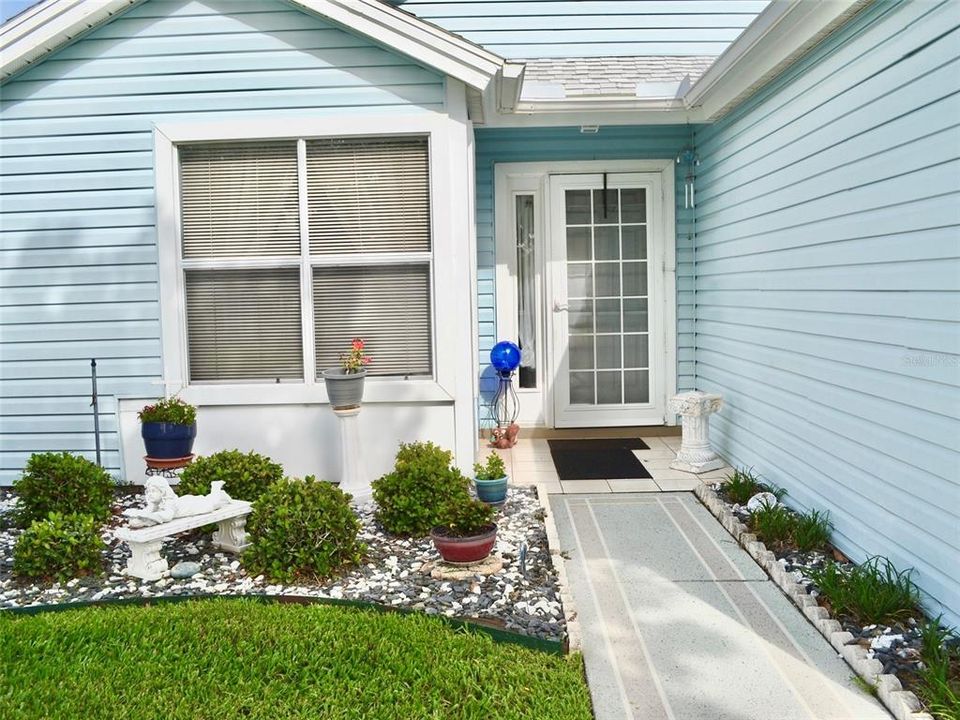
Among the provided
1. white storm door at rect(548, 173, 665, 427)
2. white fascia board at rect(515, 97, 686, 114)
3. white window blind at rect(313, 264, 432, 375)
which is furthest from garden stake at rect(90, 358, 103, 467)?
white storm door at rect(548, 173, 665, 427)

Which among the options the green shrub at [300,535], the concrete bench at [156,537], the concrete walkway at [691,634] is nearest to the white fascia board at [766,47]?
the concrete walkway at [691,634]

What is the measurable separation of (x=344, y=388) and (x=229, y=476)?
Answer: 82 cm

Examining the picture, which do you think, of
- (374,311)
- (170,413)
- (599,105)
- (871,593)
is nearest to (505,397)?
Result: (374,311)

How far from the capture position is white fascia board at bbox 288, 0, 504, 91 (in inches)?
191

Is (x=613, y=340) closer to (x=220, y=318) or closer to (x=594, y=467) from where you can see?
(x=594, y=467)

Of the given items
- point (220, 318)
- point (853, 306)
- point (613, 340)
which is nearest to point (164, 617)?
point (220, 318)

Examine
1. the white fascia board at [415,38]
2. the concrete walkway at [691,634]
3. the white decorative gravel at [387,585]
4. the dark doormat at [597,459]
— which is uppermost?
the white fascia board at [415,38]

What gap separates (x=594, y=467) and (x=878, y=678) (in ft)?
10.9

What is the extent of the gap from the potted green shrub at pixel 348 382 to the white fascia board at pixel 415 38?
69.8 inches

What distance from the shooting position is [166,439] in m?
4.92

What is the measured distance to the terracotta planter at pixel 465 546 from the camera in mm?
3859

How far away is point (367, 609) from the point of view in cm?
342

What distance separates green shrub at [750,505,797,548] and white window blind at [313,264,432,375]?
2262mm

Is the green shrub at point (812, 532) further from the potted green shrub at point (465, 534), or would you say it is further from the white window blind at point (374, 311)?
the white window blind at point (374, 311)
